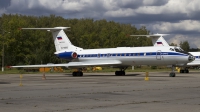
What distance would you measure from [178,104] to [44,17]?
100 m

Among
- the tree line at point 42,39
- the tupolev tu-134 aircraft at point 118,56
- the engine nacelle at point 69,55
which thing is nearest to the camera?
the tupolev tu-134 aircraft at point 118,56

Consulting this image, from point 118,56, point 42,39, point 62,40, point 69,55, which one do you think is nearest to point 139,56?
point 118,56

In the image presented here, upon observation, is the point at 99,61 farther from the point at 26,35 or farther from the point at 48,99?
the point at 26,35

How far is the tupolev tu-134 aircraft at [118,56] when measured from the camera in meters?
37.9

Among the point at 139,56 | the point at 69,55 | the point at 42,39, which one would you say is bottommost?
the point at 139,56

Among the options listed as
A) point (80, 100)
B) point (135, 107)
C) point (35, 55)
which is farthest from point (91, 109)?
point (35, 55)

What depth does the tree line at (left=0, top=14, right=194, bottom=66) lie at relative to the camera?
248ft

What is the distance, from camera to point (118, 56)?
4119 centimetres

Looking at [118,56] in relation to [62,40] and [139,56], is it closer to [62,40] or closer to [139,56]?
[139,56]

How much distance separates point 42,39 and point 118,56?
44312mm

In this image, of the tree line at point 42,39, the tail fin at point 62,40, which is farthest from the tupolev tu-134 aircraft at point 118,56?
the tree line at point 42,39

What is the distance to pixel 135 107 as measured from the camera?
13.5 metres

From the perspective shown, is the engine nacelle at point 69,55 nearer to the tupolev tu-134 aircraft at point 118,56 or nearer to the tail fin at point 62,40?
the tupolev tu-134 aircraft at point 118,56

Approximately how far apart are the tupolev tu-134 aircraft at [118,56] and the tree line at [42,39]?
26.8m
